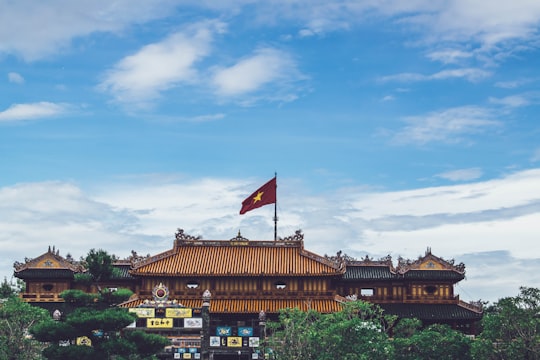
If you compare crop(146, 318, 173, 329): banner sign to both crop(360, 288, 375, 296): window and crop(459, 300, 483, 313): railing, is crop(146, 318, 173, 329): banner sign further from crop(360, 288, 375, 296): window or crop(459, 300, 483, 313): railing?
crop(459, 300, 483, 313): railing

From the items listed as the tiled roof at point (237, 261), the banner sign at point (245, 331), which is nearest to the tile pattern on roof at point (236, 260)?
the tiled roof at point (237, 261)

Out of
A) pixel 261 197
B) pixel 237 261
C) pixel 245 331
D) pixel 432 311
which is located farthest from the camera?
pixel 261 197

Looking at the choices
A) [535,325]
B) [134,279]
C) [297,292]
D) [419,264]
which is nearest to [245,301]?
[297,292]

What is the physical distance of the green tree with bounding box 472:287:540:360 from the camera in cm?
4131

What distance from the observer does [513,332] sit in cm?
4209

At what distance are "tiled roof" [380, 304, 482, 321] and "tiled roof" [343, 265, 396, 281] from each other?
2.21m

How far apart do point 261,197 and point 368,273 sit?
10.4 meters

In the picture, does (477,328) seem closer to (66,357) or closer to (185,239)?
(185,239)

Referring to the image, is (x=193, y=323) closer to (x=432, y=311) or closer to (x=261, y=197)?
(x=261, y=197)

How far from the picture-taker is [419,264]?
59.2m

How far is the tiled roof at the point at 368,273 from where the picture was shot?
59906 millimetres

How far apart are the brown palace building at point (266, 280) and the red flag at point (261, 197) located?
347 cm

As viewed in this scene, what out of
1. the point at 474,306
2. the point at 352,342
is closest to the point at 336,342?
the point at 352,342

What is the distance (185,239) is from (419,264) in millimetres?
17837
